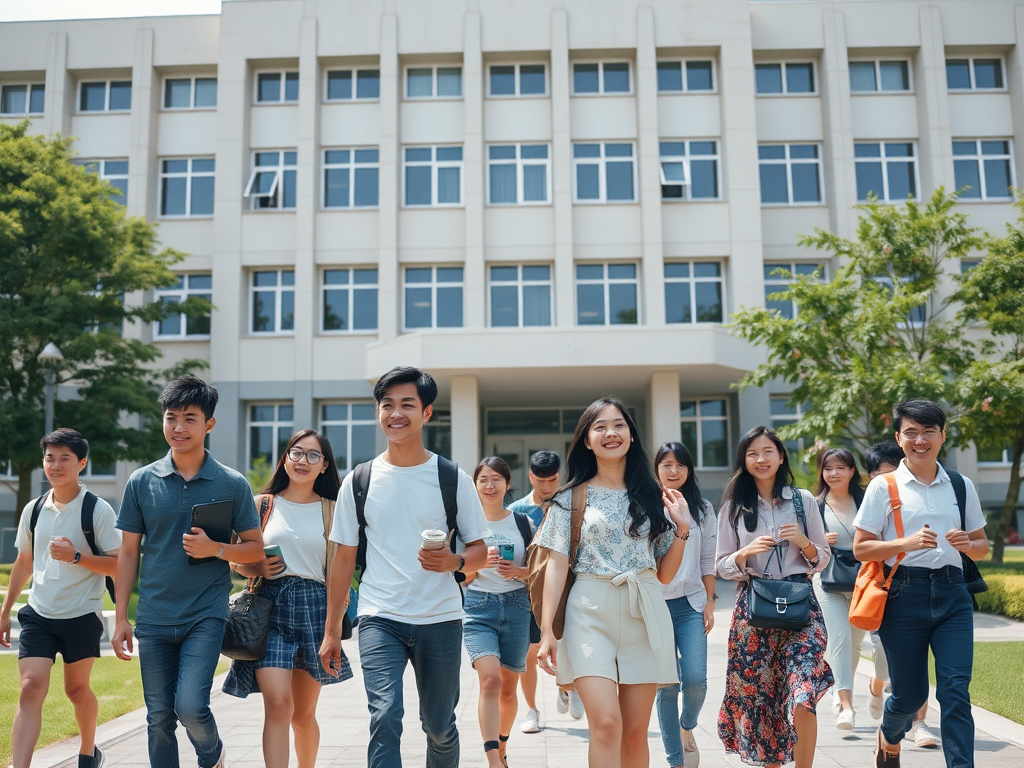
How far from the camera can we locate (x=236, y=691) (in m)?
4.98

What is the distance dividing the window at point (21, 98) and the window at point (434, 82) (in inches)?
431

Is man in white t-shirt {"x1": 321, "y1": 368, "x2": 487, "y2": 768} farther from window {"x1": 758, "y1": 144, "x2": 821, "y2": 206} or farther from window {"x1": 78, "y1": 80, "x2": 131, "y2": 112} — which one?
window {"x1": 78, "y1": 80, "x2": 131, "y2": 112}

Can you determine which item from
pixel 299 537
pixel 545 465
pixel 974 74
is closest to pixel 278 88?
pixel 974 74

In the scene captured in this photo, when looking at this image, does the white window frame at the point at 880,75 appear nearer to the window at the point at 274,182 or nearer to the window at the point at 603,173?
the window at the point at 603,173

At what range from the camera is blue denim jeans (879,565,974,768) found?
4766 millimetres

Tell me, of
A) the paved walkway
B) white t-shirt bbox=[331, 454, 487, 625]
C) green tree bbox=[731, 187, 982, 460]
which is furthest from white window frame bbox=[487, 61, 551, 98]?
white t-shirt bbox=[331, 454, 487, 625]

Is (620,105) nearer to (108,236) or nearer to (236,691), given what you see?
(108,236)

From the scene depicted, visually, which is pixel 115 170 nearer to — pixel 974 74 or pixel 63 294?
pixel 63 294

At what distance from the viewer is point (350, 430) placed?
2588cm

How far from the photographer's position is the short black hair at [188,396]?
4.58 metres

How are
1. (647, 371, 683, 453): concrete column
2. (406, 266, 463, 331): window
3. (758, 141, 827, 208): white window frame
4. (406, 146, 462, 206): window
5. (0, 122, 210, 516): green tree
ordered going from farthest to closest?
(758, 141, 827, 208): white window frame
(406, 146, 462, 206): window
(406, 266, 463, 331): window
(647, 371, 683, 453): concrete column
(0, 122, 210, 516): green tree

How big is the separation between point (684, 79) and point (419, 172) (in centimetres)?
784

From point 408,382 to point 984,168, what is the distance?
2704 cm

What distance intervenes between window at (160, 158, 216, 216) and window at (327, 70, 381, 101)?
13.3 ft
